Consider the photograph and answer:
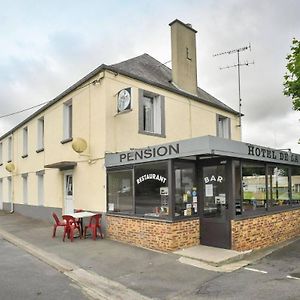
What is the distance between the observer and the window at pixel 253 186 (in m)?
10.0

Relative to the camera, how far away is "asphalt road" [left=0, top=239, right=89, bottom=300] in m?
6.12

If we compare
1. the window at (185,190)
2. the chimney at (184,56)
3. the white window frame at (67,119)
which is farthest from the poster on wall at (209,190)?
the white window frame at (67,119)

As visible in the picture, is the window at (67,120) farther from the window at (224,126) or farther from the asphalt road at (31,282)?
the window at (224,126)

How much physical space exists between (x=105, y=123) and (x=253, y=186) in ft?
16.3

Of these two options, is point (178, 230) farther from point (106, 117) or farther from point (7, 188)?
point (7, 188)

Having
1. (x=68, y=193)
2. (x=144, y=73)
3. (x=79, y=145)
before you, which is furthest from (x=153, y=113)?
(x=68, y=193)

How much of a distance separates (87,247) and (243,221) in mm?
4284

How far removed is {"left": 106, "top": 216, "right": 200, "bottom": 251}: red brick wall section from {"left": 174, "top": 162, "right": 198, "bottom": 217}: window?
30 centimetres

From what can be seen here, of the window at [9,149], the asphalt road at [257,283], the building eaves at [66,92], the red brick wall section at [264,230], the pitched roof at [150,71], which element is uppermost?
the pitched roof at [150,71]

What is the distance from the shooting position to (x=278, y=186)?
11.8m

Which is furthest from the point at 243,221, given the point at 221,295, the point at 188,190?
the point at 221,295

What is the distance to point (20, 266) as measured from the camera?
321 inches

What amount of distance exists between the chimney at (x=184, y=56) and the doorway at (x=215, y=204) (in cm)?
640

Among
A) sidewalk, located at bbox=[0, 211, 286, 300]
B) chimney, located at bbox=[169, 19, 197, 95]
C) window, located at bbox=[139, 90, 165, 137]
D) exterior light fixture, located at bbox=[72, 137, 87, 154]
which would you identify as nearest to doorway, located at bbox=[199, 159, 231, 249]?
sidewalk, located at bbox=[0, 211, 286, 300]
